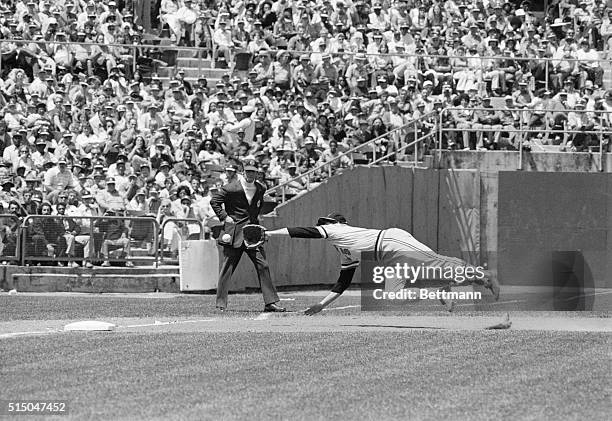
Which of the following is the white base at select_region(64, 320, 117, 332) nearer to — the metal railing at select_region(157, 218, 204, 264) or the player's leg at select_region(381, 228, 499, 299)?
the player's leg at select_region(381, 228, 499, 299)

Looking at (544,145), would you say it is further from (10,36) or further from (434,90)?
(10,36)

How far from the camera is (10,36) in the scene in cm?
2752

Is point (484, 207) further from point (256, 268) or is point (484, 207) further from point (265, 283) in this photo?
point (265, 283)

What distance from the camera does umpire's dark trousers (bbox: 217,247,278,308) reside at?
58.0 feet

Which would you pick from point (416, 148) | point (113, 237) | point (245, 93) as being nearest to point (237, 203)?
point (113, 237)

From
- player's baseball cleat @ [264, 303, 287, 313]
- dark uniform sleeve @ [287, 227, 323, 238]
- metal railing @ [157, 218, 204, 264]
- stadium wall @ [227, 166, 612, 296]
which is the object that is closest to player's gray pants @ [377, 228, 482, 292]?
dark uniform sleeve @ [287, 227, 323, 238]

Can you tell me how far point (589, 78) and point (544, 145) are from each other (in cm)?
221

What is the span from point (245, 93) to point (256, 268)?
10241 millimetres

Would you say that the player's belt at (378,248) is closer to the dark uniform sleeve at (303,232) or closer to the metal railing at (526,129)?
the dark uniform sleeve at (303,232)

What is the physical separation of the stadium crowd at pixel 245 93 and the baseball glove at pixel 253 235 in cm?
559

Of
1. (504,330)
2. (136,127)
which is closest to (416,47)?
(136,127)

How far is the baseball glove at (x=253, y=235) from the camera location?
1716cm

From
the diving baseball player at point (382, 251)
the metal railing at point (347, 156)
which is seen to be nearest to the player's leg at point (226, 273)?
the diving baseball player at point (382, 251)

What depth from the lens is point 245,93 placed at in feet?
90.5
